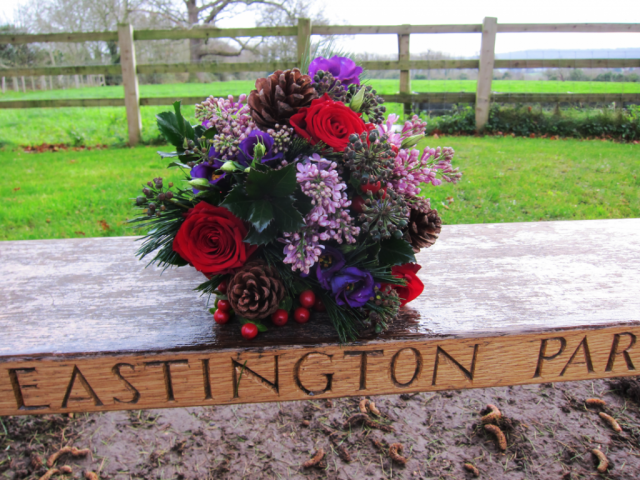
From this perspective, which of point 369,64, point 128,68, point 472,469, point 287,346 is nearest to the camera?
point 287,346

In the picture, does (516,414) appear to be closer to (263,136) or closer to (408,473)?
(408,473)

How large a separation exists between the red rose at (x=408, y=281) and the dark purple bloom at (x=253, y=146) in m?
0.41

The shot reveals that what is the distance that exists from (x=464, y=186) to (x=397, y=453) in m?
3.04

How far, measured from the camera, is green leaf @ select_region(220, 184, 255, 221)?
0.98 metres

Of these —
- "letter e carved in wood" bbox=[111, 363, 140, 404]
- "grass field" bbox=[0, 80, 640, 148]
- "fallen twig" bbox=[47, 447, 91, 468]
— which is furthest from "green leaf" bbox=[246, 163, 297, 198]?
"grass field" bbox=[0, 80, 640, 148]

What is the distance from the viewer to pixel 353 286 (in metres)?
1.08

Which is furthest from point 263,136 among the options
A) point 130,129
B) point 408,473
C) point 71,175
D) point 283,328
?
point 130,129

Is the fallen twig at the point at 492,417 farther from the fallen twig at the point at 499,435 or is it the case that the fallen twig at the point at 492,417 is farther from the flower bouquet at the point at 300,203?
the flower bouquet at the point at 300,203

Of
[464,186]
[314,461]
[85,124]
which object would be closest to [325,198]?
[314,461]

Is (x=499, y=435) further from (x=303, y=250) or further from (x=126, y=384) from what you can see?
(x=126, y=384)

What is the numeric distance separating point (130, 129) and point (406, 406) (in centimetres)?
565

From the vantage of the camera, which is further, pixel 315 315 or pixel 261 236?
pixel 315 315

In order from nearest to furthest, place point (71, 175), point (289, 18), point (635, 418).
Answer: point (635, 418) → point (71, 175) → point (289, 18)

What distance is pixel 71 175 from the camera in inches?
189
